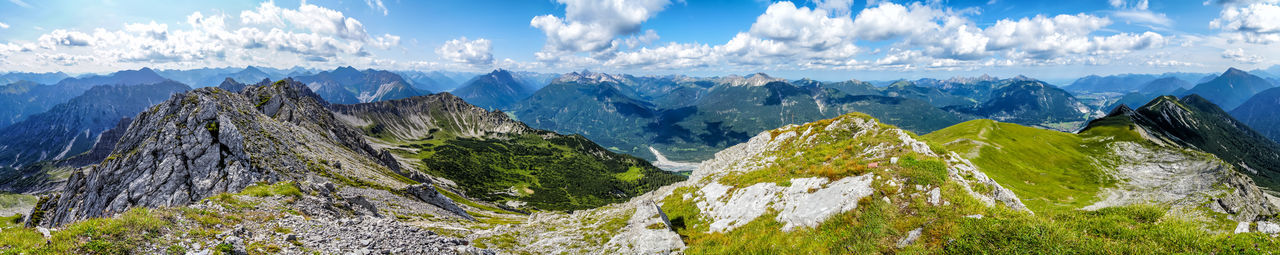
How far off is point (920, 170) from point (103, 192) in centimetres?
10098

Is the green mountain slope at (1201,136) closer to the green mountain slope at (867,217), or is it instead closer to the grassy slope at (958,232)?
the green mountain slope at (867,217)

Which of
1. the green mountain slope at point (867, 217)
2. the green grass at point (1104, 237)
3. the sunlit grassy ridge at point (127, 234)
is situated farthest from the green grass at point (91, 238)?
the green grass at point (1104, 237)

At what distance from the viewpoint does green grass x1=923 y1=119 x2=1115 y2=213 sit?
4812 centimetres

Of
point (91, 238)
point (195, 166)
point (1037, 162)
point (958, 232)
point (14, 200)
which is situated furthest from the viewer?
point (14, 200)

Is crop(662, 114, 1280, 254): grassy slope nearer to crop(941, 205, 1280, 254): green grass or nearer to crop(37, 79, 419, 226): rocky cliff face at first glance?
crop(941, 205, 1280, 254): green grass

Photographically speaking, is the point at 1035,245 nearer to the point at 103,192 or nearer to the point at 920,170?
the point at 920,170

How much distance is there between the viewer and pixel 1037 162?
66.5 metres

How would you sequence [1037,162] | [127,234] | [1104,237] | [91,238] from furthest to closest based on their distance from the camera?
[1037,162] → [127,234] → [91,238] → [1104,237]

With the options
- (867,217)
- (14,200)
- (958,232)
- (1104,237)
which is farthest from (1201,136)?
(14,200)

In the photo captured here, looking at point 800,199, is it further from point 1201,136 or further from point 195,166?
point 1201,136

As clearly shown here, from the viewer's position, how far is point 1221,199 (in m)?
41.9

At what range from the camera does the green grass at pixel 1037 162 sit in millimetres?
48125

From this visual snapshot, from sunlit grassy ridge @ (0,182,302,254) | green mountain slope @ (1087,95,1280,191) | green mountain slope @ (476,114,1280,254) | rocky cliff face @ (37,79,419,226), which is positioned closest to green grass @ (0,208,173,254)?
sunlit grassy ridge @ (0,182,302,254)

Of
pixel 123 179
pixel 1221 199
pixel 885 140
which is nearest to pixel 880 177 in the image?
pixel 885 140
